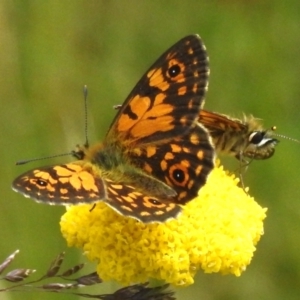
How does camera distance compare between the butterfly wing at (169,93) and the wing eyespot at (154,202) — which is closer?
the wing eyespot at (154,202)

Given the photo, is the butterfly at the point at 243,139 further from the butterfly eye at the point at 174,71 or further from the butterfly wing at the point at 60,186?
the butterfly wing at the point at 60,186

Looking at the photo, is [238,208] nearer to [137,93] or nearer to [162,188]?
[162,188]

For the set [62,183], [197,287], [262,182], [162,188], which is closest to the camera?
[62,183]

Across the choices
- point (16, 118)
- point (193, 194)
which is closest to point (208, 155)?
point (193, 194)

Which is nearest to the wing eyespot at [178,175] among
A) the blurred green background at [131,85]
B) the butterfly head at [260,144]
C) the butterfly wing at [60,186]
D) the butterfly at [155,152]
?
the butterfly at [155,152]

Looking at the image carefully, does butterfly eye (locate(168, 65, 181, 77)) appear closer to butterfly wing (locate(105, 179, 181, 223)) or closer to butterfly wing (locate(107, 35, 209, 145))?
butterfly wing (locate(107, 35, 209, 145))

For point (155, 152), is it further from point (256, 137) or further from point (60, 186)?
point (256, 137)
